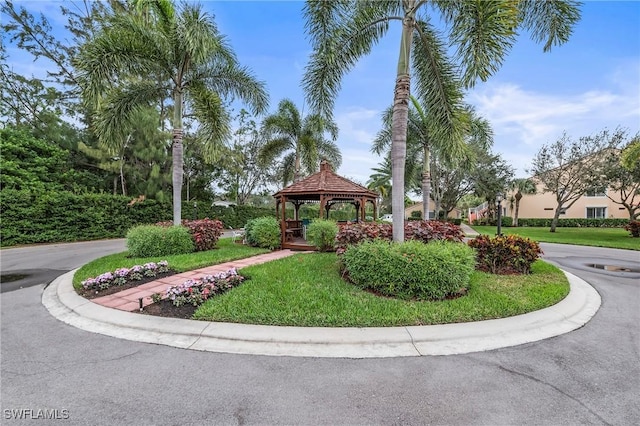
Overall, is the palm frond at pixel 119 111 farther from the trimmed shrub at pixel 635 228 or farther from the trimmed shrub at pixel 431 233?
the trimmed shrub at pixel 635 228

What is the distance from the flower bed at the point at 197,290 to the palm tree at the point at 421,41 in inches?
141

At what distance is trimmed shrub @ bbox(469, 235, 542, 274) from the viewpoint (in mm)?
7078

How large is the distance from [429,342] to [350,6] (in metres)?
7.38

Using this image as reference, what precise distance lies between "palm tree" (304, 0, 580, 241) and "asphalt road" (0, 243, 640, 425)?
326 centimetres

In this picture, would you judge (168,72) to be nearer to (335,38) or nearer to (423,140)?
(335,38)

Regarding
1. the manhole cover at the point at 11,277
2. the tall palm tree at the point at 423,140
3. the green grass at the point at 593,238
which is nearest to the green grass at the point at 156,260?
the manhole cover at the point at 11,277

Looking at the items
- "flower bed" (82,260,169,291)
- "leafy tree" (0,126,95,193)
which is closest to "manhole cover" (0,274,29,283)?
"flower bed" (82,260,169,291)

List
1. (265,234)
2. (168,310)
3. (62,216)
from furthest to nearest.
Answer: (62,216) → (265,234) → (168,310)

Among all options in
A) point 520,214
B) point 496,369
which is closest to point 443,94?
point 496,369

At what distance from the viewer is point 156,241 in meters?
9.02

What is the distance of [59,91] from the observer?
2080 centimetres

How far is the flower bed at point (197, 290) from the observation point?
466 cm

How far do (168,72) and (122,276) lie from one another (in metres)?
7.76

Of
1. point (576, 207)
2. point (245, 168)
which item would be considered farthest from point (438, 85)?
point (576, 207)
